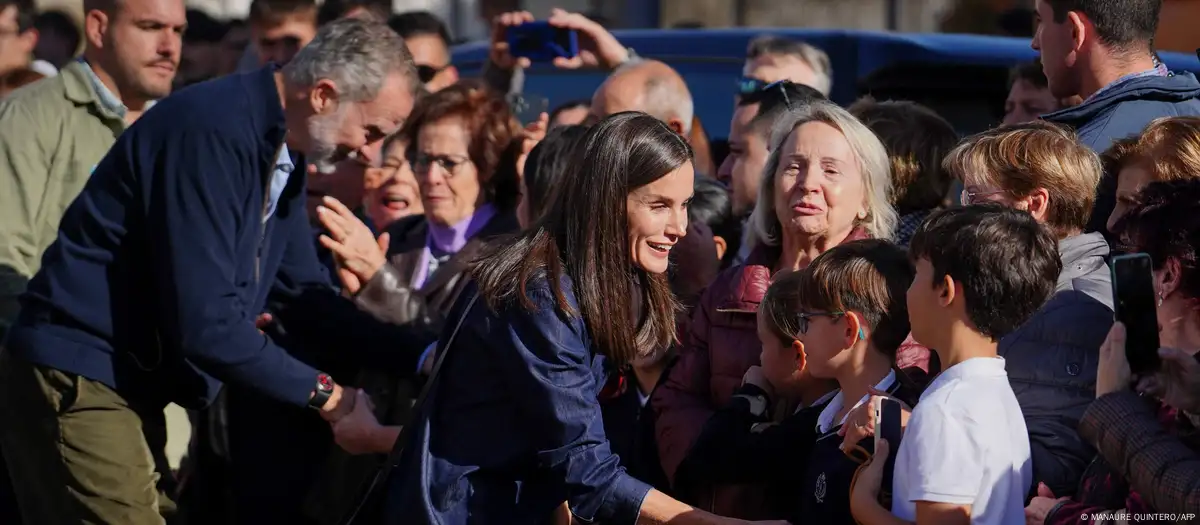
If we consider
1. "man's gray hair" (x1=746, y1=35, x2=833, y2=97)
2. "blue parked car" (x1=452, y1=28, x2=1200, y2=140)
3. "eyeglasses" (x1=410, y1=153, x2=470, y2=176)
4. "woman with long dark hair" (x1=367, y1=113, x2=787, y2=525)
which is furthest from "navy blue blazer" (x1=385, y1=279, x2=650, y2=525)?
"blue parked car" (x1=452, y1=28, x2=1200, y2=140)

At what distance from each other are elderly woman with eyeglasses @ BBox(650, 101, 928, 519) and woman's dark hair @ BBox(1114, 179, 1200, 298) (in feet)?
3.40

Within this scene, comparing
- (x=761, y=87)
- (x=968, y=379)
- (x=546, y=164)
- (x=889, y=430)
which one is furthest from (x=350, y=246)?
(x=968, y=379)

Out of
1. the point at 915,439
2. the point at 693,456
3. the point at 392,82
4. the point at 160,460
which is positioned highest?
the point at 392,82

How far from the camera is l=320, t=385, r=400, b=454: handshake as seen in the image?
4273 mm

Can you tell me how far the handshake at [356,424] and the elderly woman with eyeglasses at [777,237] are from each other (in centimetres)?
83

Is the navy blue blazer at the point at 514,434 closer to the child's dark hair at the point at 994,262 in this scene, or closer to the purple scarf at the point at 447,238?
the child's dark hair at the point at 994,262

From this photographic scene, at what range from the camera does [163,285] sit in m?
4.18

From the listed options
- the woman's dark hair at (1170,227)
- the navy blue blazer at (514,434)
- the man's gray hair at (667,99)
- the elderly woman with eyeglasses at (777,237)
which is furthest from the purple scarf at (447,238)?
the woman's dark hair at (1170,227)

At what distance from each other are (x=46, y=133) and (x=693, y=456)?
106 inches

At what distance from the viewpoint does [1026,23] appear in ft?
30.8

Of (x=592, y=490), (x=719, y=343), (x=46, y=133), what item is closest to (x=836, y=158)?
(x=719, y=343)

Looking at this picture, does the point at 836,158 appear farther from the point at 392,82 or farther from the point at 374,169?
the point at 374,169

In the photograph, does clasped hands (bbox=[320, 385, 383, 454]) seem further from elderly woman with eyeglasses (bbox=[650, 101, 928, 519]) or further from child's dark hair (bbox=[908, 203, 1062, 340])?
child's dark hair (bbox=[908, 203, 1062, 340])

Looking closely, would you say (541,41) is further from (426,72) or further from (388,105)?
(388,105)
